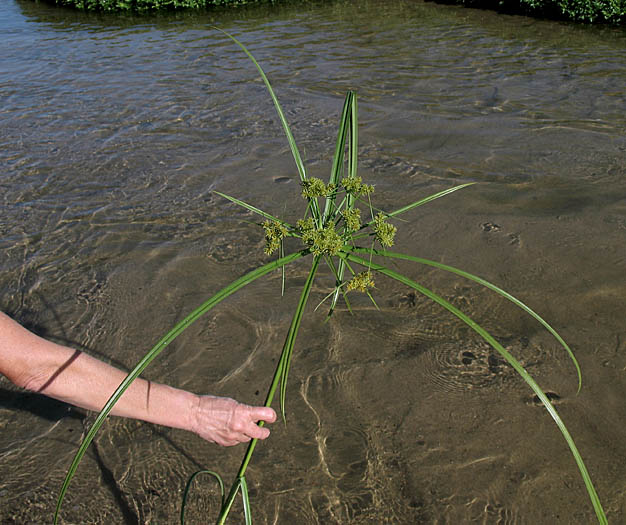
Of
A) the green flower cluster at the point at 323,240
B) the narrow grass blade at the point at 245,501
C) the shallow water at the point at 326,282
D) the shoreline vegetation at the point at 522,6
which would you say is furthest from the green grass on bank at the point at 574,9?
the narrow grass blade at the point at 245,501

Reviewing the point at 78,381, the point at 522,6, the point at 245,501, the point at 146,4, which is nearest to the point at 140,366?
the point at 245,501

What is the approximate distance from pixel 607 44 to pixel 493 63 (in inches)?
91.6

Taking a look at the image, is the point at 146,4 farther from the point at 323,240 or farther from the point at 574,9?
the point at 323,240

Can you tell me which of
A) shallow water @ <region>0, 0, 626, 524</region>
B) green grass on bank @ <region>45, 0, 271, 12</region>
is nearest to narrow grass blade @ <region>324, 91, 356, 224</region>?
shallow water @ <region>0, 0, 626, 524</region>

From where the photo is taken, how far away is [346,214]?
1649mm

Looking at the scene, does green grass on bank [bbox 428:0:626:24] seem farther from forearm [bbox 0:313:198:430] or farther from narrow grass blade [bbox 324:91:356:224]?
forearm [bbox 0:313:198:430]

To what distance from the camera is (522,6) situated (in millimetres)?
11133

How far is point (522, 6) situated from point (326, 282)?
10.2 m

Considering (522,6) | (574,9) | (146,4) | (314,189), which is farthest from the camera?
(146,4)

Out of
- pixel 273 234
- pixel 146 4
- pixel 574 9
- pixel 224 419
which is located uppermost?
pixel 146 4

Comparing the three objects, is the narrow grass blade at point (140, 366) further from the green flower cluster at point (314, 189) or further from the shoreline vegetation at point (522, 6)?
the shoreline vegetation at point (522, 6)

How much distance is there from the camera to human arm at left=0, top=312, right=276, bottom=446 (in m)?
1.70

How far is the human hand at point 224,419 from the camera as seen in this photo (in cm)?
176

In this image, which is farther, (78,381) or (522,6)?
(522,6)
